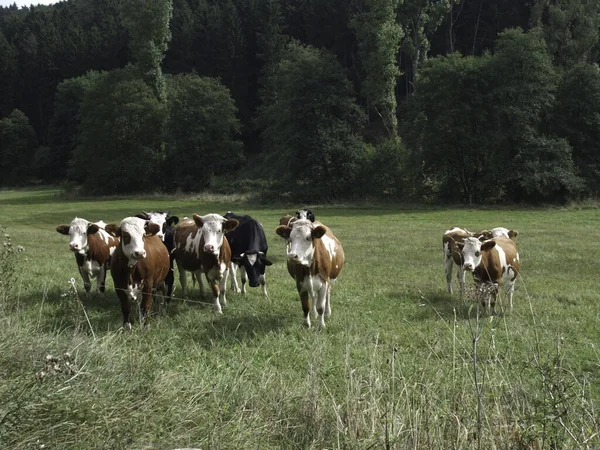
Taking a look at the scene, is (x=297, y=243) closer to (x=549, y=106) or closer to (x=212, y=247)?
(x=212, y=247)

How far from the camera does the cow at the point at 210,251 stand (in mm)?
9281

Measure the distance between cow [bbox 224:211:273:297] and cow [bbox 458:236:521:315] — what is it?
3.78m

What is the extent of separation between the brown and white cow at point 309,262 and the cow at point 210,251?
122 cm

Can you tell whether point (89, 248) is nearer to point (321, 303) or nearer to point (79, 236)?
point (79, 236)

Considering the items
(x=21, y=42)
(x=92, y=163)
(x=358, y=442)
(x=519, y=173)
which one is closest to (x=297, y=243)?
(x=358, y=442)

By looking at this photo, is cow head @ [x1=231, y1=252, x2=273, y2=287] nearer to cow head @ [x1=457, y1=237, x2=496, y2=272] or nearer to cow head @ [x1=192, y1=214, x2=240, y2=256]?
cow head @ [x1=192, y1=214, x2=240, y2=256]

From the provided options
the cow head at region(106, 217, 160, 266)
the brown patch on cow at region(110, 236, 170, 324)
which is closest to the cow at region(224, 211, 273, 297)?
the brown patch on cow at region(110, 236, 170, 324)

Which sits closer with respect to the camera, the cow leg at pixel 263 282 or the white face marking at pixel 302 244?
the white face marking at pixel 302 244

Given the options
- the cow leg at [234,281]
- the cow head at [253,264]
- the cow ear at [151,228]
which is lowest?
the cow leg at [234,281]

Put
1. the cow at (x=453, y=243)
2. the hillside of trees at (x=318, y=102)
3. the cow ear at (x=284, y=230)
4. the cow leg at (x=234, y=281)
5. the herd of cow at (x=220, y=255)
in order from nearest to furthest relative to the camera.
Result: the herd of cow at (x=220, y=255) → the cow ear at (x=284, y=230) → the cow at (x=453, y=243) → the cow leg at (x=234, y=281) → the hillside of trees at (x=318, y=102)

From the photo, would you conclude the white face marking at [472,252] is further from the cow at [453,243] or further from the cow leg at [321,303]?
the cow leg at [321,303]

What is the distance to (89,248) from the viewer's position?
10.5m

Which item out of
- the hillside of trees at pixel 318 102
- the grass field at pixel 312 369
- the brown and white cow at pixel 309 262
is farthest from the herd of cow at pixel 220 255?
the hillside of trees at pixel 318 102

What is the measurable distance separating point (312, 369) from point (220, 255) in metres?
5.20
